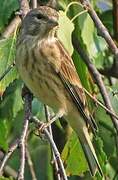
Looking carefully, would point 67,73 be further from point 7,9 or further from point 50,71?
point 7,9

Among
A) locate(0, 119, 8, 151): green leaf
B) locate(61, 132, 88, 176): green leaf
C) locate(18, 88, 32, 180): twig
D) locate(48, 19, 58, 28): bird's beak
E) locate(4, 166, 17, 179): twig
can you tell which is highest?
locate(48, 19, 58, 28): bird's beak

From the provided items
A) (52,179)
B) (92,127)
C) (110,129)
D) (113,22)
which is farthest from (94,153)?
(113,22)

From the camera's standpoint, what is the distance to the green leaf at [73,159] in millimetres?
4309

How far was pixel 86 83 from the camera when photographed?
169 inches

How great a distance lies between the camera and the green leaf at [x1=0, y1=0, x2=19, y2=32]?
456 cm

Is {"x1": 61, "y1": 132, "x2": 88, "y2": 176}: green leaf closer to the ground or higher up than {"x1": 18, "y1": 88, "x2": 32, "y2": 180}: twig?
closer to the ground

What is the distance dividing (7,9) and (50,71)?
0.48 metres

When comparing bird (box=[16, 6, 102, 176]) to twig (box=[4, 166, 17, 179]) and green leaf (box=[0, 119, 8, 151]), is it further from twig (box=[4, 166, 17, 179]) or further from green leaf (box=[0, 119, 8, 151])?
twig (box=[4, 166, 17, 179])

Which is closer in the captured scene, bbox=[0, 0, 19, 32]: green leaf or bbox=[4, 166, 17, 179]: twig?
bbox=[0, 0, 19, 32]: green leaf

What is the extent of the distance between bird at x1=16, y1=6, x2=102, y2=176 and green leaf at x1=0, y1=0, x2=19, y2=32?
14 centimetres

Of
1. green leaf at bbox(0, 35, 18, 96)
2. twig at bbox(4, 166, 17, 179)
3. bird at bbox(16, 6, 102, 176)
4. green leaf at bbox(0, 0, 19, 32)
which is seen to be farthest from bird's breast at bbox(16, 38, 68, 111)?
twig at bbox(4, 166, 17, 179)

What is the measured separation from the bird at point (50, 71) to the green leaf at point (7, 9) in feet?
0.45

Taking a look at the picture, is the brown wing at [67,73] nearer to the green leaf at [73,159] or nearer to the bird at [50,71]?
the bird at [50,71]

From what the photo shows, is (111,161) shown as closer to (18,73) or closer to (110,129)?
(110,129)
